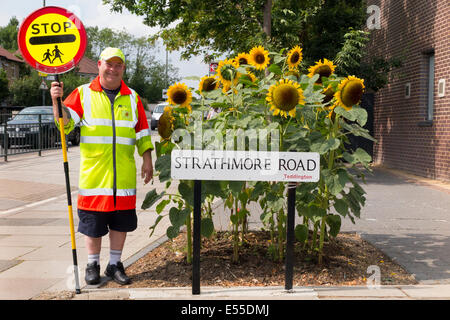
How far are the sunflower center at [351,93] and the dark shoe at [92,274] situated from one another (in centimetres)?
248

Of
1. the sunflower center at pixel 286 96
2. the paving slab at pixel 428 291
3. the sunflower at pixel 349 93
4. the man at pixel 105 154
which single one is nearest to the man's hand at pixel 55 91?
the man at pixel 105 154

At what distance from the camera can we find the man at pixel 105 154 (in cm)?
439

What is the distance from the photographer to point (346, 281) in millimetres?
4473

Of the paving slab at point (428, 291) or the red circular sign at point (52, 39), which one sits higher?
the red circular sign at point (52, 39)

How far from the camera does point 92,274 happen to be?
4.44 m

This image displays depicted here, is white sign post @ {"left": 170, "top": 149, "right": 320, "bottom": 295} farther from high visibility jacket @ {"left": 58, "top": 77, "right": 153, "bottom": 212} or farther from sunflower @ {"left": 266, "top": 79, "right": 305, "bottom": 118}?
high visibility jacket @ {"left": 58, "top": 77, "right": 153, "bottom": 212}

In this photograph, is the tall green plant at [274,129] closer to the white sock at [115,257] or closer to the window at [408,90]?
the white sock at [115,257]

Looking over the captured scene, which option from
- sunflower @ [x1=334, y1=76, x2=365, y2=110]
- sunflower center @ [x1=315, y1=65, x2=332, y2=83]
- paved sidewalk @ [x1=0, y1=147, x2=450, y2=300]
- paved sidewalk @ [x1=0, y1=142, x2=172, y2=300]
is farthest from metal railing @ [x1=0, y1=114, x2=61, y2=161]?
sunflower @ [x1=334, y1=76, x2=365, y2=110]

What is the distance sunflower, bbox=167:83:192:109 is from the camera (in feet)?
15.1

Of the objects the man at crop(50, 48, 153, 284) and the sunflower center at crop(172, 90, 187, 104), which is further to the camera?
the sunflower center at crop(172, 90, 187, 104)

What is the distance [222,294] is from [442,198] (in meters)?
6.83

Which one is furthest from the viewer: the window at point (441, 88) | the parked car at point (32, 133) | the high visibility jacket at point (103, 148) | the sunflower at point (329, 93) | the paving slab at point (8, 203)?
the parked car at point (32, 133)

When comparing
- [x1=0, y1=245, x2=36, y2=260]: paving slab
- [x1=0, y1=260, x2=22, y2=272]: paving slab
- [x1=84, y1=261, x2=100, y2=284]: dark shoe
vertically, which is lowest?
[x1=0, y1=245, x2=36, y2=260]: paving slab

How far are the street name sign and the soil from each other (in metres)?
0.98
